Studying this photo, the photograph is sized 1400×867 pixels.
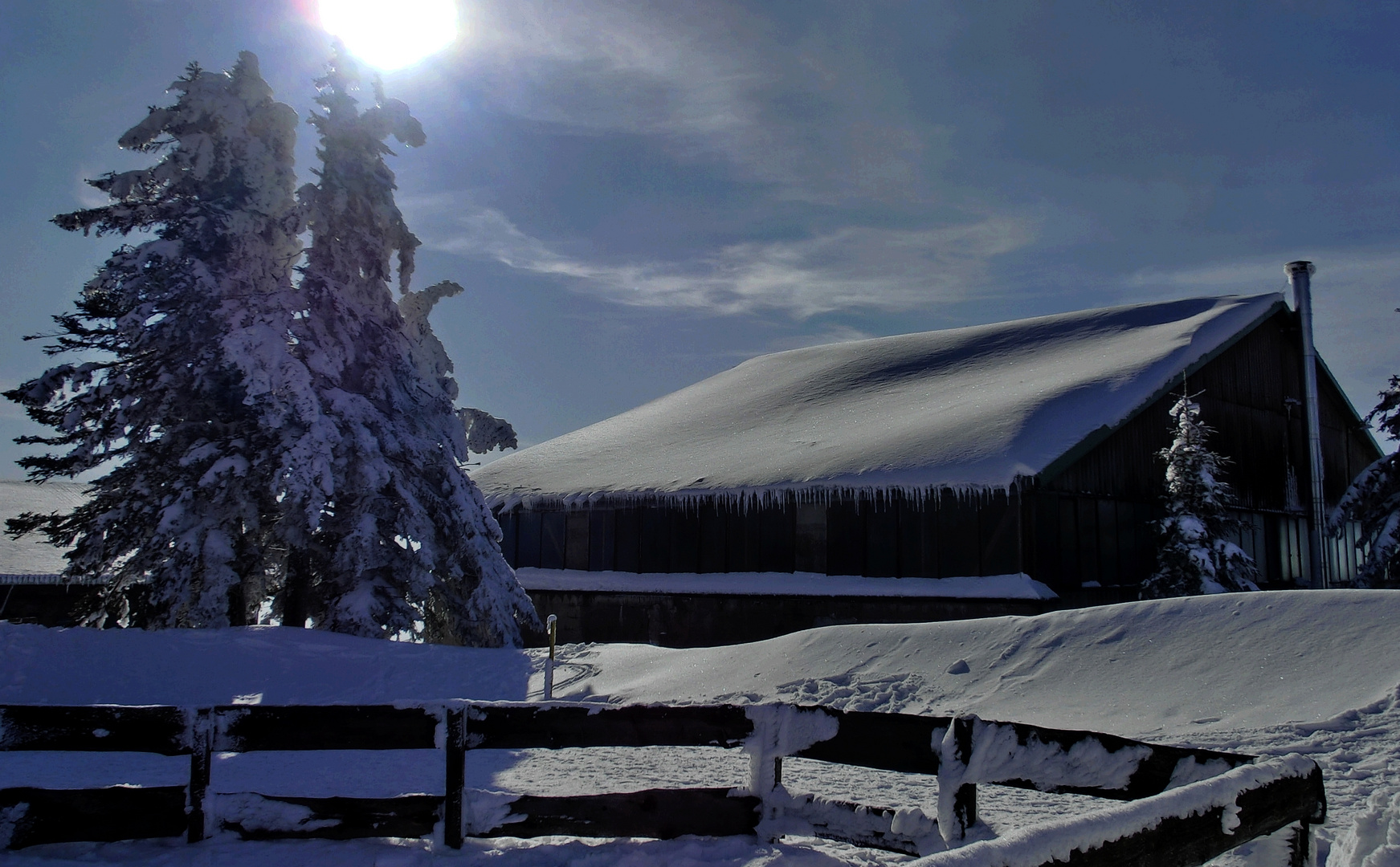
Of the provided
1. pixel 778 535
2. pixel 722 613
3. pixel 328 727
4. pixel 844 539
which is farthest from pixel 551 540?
pixel 328 727

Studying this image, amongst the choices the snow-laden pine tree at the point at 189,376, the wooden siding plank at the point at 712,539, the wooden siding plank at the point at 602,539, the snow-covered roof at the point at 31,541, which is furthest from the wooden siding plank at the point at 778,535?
the snow-covered roof at the point at 31,541

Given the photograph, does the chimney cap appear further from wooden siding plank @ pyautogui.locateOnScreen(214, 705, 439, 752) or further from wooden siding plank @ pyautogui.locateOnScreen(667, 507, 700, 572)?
wooden siding plank @ pyautogui.locateOnScreen(214, 705, 439, 752)

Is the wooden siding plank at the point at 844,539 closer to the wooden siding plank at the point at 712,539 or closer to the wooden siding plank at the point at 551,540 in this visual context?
the wooden siding plank at the point at 712,539

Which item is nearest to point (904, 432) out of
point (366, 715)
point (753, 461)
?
point (753, 461)

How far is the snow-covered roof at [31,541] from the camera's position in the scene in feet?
91.2

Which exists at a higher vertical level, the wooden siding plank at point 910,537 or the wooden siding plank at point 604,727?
the wooden siding plank at point 910,537

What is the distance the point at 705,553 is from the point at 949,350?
42.5 ft

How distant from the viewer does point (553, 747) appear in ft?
15.5

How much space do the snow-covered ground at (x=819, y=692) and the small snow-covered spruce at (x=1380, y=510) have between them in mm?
16253

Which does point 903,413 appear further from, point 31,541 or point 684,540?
point 31,541

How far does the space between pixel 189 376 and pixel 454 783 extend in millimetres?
12071

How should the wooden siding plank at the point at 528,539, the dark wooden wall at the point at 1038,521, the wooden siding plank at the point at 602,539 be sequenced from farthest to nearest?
the wooden siding plank at the point at 528,539, the wooden siding plank at the point at 602,539, the dark wooden wall at the point at 1038,521

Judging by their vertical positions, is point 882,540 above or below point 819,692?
above

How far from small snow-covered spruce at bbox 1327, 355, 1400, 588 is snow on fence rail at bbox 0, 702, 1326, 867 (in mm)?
22494
